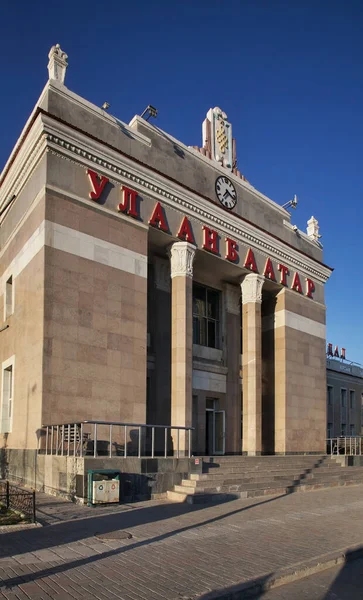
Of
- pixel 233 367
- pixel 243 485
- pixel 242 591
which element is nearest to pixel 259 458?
pixel 243 485

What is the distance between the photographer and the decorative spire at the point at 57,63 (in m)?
20.0

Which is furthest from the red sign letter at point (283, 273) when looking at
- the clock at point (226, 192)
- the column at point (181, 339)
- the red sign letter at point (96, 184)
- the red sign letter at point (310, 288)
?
the red sign letter at point (96, 184)

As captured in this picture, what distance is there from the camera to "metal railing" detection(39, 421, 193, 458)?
1618cm

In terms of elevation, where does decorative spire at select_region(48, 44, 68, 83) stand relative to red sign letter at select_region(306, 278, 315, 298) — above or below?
above

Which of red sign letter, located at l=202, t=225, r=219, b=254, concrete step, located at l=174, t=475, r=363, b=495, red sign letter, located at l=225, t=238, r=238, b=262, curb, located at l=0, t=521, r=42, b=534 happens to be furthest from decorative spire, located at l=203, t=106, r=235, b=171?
curb, located at l=0, t=521, r=42, b=534

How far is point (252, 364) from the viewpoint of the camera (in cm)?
2627

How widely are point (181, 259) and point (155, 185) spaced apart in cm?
324

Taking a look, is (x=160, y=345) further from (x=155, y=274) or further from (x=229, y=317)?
(x=229, y=317)

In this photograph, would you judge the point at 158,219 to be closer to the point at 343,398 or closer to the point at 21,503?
the point at 21,503

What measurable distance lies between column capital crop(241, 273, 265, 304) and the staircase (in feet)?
25.1

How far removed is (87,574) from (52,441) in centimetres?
946

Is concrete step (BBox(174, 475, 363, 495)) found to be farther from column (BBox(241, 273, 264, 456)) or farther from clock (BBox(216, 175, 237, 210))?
clock (BBox(216, 175, 237, 210))

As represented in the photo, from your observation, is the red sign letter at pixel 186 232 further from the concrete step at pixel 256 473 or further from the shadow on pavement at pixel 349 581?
the shadow on pavement at pixel 349 581

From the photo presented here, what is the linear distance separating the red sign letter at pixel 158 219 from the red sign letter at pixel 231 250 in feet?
13.2
